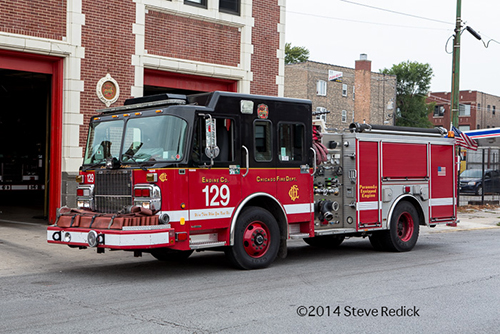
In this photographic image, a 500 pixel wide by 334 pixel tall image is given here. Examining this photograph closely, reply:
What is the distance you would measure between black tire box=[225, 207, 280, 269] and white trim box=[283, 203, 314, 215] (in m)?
0.36

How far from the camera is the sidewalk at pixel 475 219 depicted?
18688 millimetres

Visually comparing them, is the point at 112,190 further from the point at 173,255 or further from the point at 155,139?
the point at 173,255

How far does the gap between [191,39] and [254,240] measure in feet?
27.6

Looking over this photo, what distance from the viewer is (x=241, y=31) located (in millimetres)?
17688

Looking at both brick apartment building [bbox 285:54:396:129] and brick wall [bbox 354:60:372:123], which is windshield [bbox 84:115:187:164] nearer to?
brick apartment building [bbox 285:54:396:129]

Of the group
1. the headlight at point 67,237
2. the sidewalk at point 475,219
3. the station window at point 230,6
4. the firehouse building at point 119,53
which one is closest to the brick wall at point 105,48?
the firehouse building at point 119,53

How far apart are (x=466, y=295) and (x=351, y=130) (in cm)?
452

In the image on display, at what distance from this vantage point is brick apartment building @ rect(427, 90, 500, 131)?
73.8 meters

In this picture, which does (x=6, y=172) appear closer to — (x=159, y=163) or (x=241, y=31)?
(x=241, y=31)

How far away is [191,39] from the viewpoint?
54.4 ft

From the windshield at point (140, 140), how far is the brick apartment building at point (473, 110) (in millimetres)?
68089

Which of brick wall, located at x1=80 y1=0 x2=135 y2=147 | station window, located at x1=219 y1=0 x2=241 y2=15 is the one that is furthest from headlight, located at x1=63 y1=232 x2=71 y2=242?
station window, located at x1=219 y1=0 x2=241 y2=15

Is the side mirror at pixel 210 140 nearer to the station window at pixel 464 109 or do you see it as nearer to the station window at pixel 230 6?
the station window at pixel 230 6

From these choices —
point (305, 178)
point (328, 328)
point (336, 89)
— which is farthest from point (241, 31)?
point (336, 89)
